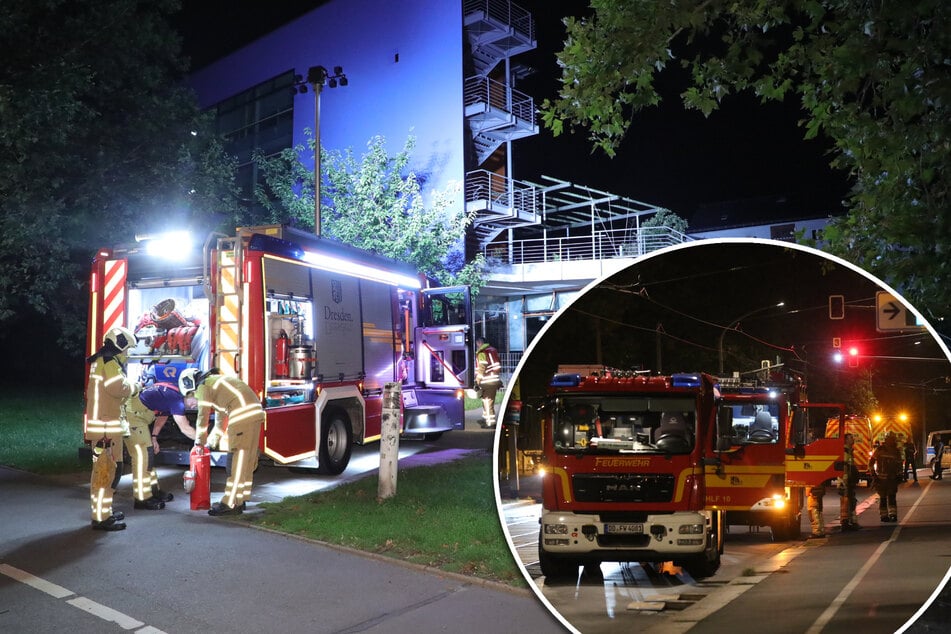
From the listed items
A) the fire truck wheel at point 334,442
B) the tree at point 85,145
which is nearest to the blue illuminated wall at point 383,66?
the tree at point 85,145

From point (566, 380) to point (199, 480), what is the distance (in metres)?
9.29

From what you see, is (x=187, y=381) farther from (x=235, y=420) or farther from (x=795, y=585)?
(x=795, y=585)

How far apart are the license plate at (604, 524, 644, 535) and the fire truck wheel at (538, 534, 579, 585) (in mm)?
65

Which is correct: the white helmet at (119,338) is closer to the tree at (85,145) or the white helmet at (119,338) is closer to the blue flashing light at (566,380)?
the tree at (85,145)

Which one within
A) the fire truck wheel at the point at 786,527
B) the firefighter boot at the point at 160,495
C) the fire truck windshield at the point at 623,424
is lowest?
the firefighter boot at the point at 160,495

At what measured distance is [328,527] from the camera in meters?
8.51

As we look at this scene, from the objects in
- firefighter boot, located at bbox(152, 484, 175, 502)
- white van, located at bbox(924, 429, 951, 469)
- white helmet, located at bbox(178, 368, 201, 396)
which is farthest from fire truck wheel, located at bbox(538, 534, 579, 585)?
white helmet, located at bbox(178, 368, 201, 396)

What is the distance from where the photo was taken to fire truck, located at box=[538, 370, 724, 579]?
3.62 ft

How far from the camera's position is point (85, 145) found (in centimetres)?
2059

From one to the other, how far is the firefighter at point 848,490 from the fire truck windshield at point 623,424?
22 cm

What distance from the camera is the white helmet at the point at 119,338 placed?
30.6ft

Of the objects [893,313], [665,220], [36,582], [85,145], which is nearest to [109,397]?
[36,582]

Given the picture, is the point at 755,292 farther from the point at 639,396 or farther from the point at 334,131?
the point at 334,131

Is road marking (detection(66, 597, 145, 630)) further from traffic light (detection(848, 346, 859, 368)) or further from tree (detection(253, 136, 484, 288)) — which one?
tree (detection(253, 136, 484, 288))
